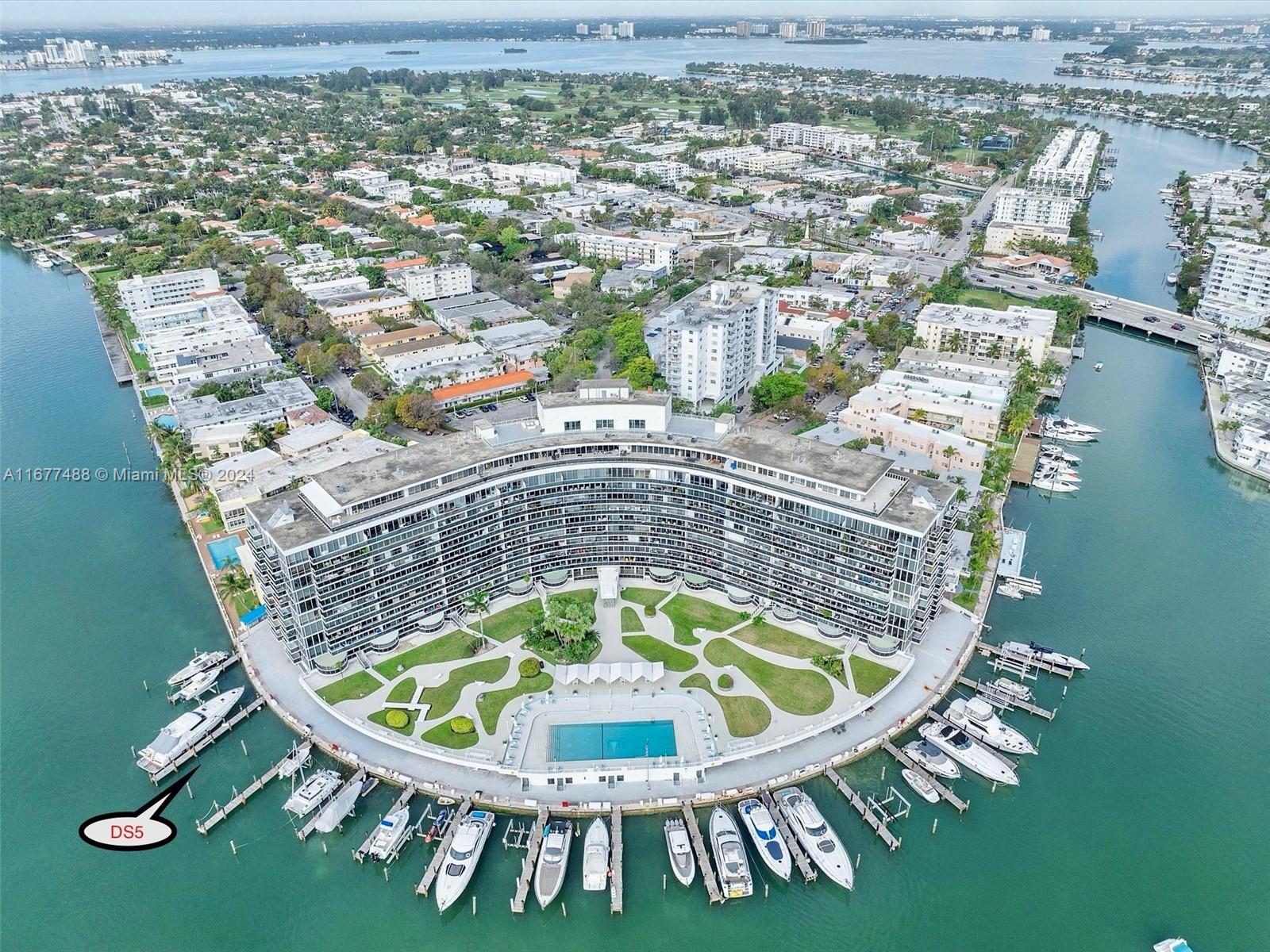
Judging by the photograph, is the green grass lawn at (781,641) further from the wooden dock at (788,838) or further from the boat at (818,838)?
the wooden dock at (788,838)

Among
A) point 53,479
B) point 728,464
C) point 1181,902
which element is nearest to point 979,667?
point 1181,902

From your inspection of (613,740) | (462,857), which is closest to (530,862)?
(462,857)

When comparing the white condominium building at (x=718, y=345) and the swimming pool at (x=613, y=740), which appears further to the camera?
the white condominium building at (x=718, y=345)

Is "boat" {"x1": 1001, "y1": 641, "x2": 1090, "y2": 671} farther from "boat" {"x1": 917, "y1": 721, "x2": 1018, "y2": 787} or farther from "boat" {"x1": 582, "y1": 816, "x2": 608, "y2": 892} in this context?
"boat" {"x1": 582, "y1": 816, "x2": 608, "y2": 892}

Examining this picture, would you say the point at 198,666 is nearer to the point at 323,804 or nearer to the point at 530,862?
the point at 323,804

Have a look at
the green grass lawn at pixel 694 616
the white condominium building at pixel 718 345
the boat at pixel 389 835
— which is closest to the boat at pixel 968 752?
the green grass lawn at pixel 694 616

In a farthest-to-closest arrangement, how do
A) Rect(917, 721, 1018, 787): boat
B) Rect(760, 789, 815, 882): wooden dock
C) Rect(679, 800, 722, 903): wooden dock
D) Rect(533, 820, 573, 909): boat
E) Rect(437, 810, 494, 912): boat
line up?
Rect(917, 721, 1018, 787): boat < Rect(760, 789, 815, 882): wooden dock < Rect(679, 800, 722, 903): wooden dock < Rect(437, 810, 494, 912): boat < Rect(533, 820, 573, 909): boat

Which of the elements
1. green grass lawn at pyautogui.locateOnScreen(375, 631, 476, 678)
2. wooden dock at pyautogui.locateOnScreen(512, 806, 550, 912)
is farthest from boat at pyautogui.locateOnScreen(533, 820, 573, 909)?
green grass lawn at pyautogui.locateOnScreen(375, 631, 476, 678)
